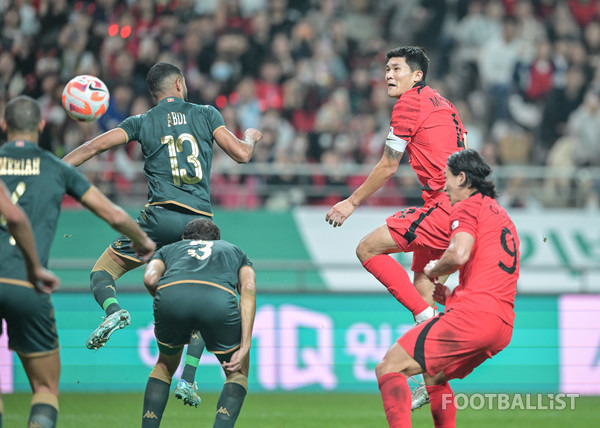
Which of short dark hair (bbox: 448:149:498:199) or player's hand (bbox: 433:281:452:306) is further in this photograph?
player's hand (bbox: 433:281:452:306)

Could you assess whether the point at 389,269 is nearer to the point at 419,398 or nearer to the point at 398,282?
the point at 398,282

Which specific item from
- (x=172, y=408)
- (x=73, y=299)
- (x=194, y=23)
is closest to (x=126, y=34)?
(x=194, y=23)

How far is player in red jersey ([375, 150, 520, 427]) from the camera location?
593 centimetres

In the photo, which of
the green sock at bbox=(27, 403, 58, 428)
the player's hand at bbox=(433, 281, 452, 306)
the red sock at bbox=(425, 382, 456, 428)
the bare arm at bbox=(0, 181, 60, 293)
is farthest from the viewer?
the red sock at bbox=(425, 382, 456, 428)

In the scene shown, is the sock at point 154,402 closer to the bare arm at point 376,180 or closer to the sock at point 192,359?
the sock at point 192,359

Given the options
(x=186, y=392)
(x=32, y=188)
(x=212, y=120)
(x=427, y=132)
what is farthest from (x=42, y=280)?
(x=427, y=132)


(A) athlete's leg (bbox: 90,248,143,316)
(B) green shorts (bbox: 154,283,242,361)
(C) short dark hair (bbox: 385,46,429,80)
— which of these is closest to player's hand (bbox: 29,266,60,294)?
(B) green shorts (bbox: 154,283,242,361)

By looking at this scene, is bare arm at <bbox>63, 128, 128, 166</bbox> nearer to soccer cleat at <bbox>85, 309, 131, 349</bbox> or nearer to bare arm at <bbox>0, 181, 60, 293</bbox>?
soccer cleat at <bbox>85, 309, 131, 349</bbox>

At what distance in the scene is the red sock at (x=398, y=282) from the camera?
7.52 metres

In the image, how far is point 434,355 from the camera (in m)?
5.96

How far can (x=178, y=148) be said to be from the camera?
24.6 feet

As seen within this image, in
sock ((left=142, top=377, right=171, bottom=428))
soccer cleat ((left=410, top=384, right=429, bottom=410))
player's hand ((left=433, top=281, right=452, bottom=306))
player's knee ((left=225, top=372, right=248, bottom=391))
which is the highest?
player's hand ((left=433, top=281, right=452, bottom=306))

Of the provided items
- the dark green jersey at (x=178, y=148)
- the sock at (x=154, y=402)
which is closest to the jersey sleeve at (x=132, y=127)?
the dark green jersey at (x=178, y=148)

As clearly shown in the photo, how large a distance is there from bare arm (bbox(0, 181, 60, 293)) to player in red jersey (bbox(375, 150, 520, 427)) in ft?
7.67
